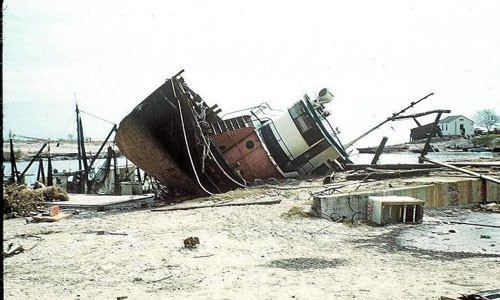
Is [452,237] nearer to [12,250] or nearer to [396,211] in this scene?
[396,211]

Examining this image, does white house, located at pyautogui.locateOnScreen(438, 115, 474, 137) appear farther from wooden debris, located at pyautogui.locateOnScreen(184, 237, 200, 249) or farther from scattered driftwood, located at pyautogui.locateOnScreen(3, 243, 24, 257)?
scattered driftwood, located at pyautogui.locateOnScreen(3, 243, 24, 257)

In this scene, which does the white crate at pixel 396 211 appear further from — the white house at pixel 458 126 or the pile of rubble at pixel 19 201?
the white house at pixel 458 126

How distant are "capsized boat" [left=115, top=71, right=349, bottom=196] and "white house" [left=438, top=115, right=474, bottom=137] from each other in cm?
7302

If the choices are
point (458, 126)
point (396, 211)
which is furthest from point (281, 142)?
point (458, 126)

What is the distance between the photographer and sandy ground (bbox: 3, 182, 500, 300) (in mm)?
5699

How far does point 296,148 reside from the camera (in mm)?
18453

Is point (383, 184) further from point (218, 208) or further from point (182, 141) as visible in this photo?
point (182, 141)

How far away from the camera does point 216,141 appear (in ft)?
57.4

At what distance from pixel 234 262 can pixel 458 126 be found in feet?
282

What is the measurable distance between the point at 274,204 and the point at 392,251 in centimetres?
459

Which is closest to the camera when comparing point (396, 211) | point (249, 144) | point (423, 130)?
point (396, 211)

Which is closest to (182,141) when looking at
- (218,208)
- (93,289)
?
(218,208)

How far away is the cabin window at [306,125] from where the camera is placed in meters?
18.3

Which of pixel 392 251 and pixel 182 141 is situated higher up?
pixel 182 141
